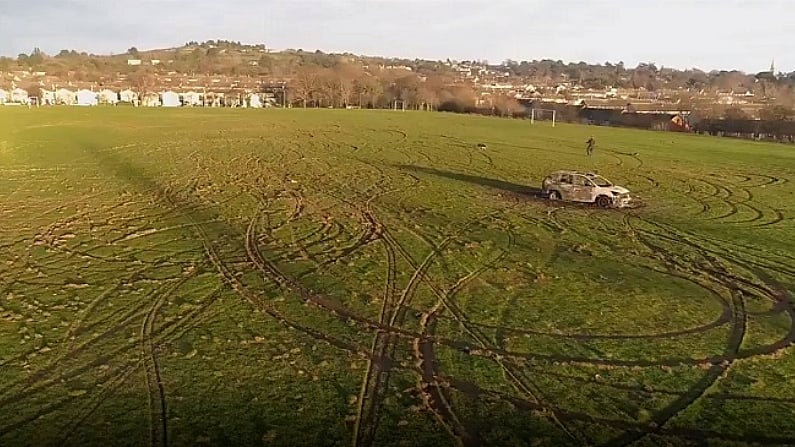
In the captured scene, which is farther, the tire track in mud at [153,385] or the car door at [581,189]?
the car door at [581,189]

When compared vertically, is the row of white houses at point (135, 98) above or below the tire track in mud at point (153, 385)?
above

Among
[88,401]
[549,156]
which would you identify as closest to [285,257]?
[88,401]

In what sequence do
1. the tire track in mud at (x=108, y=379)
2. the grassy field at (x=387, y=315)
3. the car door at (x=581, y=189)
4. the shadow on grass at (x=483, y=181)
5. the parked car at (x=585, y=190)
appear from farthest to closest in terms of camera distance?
the shadow on grass at (x=483, y=181) < the car door at (x=581, y=189) < the parked car at (x=585, y=190) < the grassy field at (x=387, y=315) < the tire track in mud at (x=108, y=379)

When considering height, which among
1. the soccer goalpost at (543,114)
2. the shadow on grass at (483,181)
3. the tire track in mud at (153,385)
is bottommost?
the tire track in mud at (153,385)

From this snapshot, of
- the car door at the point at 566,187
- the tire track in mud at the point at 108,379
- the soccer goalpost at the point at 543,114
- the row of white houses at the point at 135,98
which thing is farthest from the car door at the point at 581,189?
the row of white houses at the point at 135,98

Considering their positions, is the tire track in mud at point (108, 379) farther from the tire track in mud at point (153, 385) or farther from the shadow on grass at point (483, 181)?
the shadow on grass at point (483, 181)

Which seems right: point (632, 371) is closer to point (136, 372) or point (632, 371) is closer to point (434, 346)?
point (434, 346)

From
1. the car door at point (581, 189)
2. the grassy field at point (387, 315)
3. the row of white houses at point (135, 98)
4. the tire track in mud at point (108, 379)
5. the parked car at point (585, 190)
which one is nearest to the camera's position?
the tire track in mud at point (108, 379)
